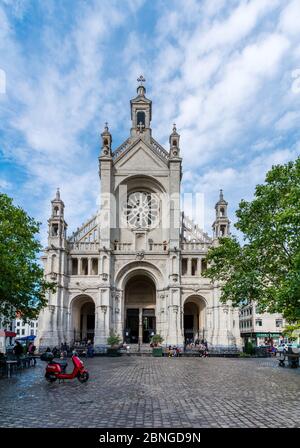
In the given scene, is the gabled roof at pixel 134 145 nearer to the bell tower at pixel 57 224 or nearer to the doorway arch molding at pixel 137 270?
the bell tower at pixel 57 224

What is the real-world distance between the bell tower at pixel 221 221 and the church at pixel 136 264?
13 centimetres

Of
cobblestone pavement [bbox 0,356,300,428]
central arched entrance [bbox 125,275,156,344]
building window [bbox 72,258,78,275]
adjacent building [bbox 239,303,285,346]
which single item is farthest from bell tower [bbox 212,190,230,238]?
cobblestone pavement [bbox 0,356,300,428]

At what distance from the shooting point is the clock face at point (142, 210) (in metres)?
50.6

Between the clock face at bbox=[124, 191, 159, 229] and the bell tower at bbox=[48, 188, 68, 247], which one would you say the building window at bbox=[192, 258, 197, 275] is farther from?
the bell tower at bbox=[48, 188, 68, 247]

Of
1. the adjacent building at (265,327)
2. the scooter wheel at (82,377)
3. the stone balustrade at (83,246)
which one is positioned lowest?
the adjacent building at (265,327)

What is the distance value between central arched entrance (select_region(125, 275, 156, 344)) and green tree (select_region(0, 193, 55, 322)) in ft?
76.7

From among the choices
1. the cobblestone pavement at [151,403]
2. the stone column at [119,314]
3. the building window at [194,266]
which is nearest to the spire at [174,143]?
the building window at [194,266]

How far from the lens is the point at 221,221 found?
47.9m

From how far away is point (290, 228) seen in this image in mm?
21750

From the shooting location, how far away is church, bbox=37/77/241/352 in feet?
145

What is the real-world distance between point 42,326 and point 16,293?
70.6ft

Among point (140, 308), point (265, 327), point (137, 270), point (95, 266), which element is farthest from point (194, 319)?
point (265, 327)
